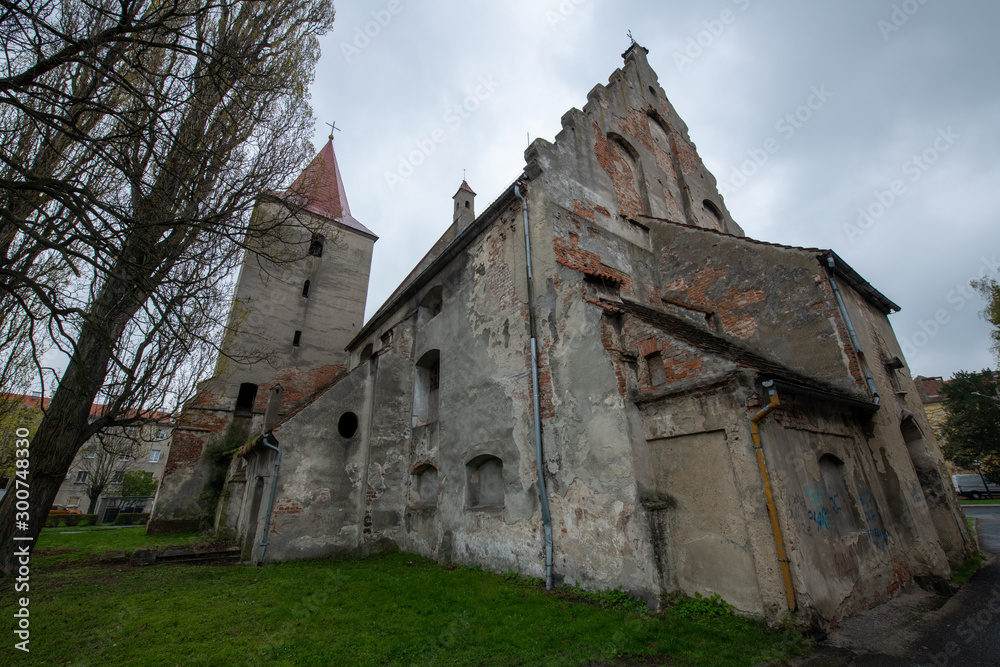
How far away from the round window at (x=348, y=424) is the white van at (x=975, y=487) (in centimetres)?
3752

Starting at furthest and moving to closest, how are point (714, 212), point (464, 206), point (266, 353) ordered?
1. point (464, 206)
2. point (714, 212)
3. point (266, 353)

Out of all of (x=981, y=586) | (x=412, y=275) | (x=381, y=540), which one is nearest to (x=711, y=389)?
(x=981, y=586)

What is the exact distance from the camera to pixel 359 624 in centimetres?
584

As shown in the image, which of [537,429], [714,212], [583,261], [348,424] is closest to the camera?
[537,429]

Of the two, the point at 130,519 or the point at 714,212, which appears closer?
the point at 714,212

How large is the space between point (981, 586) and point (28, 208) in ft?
47.6

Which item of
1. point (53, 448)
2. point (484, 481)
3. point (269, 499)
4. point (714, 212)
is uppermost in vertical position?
point (714, 212)

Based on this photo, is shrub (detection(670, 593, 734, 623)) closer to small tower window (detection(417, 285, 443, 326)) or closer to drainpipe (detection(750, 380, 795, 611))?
drainpipe (detection(750, 380, 795, 611))

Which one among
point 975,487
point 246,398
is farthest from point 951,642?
point 975,487

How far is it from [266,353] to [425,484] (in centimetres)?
661

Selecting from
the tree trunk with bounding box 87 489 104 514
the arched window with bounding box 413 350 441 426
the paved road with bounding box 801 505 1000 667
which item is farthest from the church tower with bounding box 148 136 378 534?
the tree trunk with bounding box 87 489 104 514

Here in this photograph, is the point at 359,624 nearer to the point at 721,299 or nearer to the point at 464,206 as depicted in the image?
the point at 721,299

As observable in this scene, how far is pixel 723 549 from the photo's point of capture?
553cm

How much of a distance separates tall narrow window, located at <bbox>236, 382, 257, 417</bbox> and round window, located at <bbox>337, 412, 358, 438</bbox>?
816cm
